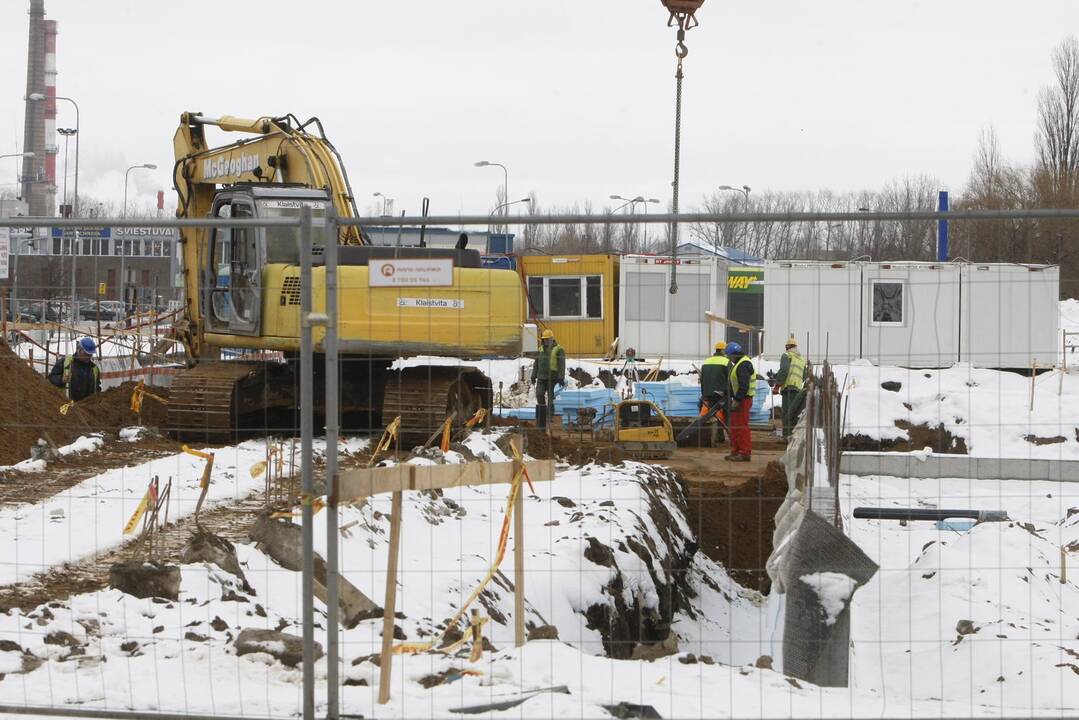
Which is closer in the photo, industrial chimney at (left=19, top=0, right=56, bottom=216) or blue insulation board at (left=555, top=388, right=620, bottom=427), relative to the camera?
blue insulation board at (left=555, top=388, right=620, bottom=427)

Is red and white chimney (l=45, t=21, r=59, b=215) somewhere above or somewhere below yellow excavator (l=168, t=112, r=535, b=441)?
above

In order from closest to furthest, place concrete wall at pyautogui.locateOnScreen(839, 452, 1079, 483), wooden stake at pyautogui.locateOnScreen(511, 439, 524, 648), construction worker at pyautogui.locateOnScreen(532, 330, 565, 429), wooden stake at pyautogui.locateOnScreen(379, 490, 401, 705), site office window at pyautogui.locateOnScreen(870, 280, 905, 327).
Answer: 1. wooden stake at pyautogui.locateOnScreen(379, 490, 401, 705)
2. wooden stake at pyautogui.locateOnScreen(511, 439, 524, 648)
3. site office window at pyautogui.locateOnScreen(870, 280, 905, 327)
4. concrete wall at pyautogui.locateOnScreen(839, 452, 1079, 483)
5. construction worker at pyautogui.locateOnScreen(532, 330, 565, 429)

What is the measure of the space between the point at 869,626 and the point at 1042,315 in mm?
15819

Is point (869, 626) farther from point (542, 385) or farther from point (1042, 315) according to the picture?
point (1042, 315)

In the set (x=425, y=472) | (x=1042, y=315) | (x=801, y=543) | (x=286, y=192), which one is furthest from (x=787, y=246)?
(x=1042, y=315)

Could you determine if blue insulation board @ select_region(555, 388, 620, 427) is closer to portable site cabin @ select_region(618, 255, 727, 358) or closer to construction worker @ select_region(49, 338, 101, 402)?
Answer: construction worker @ select_region(49, 338, 101, 402)

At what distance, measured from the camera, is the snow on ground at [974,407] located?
20625 mm

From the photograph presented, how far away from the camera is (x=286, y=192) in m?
15.5

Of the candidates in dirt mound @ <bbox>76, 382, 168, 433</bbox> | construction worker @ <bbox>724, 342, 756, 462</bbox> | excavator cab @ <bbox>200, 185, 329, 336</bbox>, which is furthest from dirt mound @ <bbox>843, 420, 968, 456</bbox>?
dirt mound @ <bbox>76, 382, 168, 433</bbox>

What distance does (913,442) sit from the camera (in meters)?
21.3

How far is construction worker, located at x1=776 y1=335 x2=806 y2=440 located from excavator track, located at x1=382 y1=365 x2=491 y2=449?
14.6ft

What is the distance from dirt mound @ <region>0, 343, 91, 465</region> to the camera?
14.5 meters

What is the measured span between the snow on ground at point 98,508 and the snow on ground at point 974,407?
1060cm

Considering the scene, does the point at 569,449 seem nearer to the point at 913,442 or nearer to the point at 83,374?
the point at 913,442
